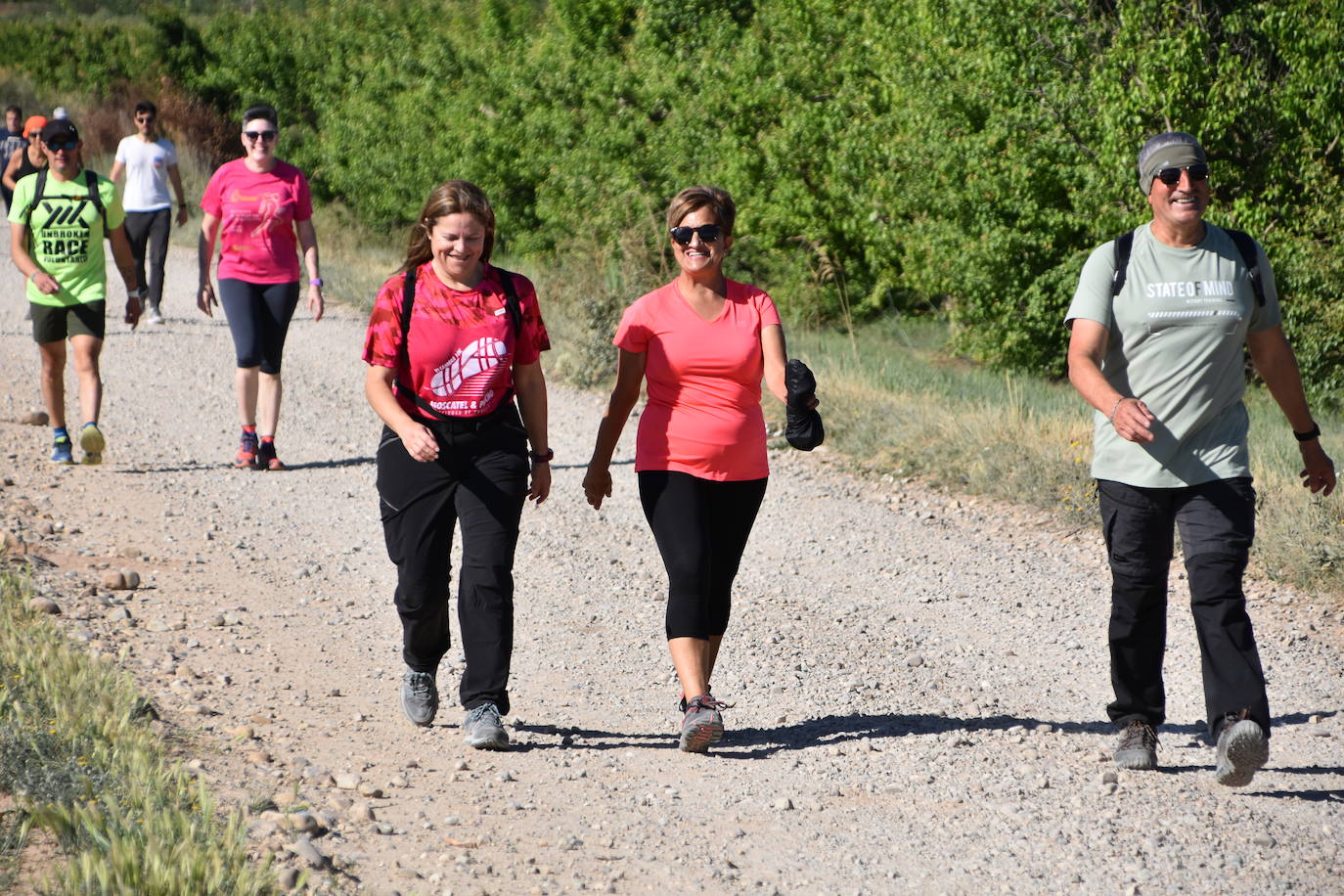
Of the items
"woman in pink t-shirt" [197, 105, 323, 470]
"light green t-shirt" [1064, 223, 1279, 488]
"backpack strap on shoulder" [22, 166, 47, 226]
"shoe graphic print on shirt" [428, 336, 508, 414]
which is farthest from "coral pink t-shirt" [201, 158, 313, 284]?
"light green t-shirt" [1064, 223, 1279, 488]

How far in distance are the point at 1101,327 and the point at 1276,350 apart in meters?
0.56

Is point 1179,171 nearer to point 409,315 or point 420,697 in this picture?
point 409,315

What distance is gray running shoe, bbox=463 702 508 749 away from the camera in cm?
483

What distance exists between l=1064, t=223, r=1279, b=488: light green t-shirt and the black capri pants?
1.84 metres

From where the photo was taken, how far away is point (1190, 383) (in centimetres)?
448

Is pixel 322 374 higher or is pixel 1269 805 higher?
pixel 322 374

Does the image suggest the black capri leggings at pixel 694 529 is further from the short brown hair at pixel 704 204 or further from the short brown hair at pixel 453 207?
the short brown hair at pixel 453 207

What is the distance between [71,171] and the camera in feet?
28.9

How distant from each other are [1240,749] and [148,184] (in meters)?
12.5

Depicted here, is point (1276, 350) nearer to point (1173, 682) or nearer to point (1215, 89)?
point (1173, 682)

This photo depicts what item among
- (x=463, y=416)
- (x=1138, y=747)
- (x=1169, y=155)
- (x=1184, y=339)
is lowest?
(x=1138, y=747)

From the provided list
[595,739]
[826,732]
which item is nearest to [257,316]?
[595,739]

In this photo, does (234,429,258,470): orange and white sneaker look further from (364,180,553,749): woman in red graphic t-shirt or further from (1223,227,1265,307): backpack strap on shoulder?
(1223,227,1265,307): backpack strap on shoulder

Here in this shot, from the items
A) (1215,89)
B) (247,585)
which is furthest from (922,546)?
(1215,89)
